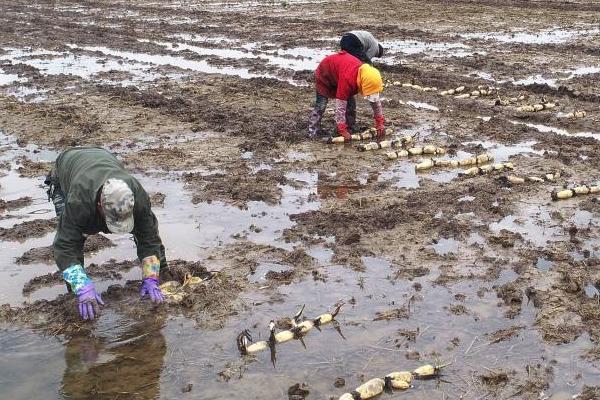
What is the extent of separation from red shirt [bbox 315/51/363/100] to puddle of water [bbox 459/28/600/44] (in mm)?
9376

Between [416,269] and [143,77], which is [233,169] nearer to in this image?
[416,269]

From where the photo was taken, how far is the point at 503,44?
54.1ft

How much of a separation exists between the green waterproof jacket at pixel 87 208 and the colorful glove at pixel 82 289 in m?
0.05

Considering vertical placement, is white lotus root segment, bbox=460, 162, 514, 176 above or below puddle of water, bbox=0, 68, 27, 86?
below

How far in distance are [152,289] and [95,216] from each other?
2.67 ft

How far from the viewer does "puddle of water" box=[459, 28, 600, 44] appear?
17.1 meters

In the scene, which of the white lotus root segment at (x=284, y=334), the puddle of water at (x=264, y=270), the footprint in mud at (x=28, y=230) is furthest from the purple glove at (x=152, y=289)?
the footprint in mud at (x=28, y=230)

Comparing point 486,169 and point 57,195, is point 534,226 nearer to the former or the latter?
point 486,169

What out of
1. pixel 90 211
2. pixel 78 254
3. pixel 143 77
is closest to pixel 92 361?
pixel 78 254

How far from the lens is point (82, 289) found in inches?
183

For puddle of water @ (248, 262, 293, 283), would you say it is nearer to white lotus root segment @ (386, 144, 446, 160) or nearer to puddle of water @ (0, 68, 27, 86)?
white lotus root segment @ (386, 144, 446, 160)

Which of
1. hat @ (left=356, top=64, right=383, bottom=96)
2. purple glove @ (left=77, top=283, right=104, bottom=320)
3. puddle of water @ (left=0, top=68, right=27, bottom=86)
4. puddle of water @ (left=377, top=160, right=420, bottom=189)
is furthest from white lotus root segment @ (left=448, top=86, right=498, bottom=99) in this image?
puddle of water @ (left=0, top=68, right=27, bottom=86)

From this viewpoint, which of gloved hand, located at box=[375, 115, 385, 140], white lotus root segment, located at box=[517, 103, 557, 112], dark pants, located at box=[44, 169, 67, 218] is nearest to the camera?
dark pants, located at box=[44, 169, 67, 218]

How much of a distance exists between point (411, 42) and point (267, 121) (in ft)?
27.7
